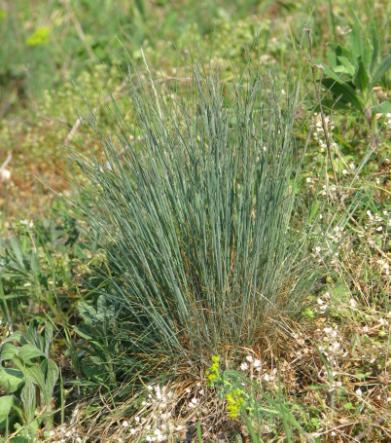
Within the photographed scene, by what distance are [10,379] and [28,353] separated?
96mm

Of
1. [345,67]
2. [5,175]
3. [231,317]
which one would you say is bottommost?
[5,175]

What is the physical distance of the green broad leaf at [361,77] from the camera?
2.96 m

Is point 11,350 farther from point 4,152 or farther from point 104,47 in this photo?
point 104,47

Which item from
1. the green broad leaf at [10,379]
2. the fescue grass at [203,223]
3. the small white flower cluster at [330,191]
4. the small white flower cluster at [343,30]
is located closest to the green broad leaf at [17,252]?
the green broad leaf at [10,379]

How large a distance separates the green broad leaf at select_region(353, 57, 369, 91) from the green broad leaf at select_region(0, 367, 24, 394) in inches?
59.6

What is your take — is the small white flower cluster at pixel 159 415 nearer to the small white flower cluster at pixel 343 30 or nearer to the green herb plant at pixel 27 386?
the green herb plant at pixel 27 386

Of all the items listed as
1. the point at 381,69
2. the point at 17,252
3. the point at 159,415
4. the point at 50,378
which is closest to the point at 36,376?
the point at 50,378

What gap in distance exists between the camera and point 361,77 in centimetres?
296

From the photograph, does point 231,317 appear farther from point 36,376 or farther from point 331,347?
point 36,376

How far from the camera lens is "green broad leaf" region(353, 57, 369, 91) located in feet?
9.70

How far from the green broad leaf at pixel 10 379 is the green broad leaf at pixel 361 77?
4.96 ft

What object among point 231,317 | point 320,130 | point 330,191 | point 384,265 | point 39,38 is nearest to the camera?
point 231,317

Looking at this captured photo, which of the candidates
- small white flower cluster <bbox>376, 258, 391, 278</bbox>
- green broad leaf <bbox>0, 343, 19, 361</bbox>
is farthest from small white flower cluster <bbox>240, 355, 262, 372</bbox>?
green broad leaf <bbox>0, 343, 19, 361</bbox>

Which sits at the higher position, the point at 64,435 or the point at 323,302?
the point at 323,302
